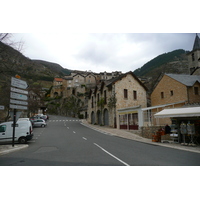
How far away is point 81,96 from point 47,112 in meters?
21.1

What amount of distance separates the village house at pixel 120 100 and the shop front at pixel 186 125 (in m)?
9.11

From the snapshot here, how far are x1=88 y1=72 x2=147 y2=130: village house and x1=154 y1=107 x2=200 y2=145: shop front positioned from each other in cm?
911

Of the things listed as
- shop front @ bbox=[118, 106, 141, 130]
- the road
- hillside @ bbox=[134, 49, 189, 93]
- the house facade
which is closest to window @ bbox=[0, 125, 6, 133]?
the road

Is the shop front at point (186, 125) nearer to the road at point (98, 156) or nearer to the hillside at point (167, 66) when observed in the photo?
the road at point (98, 156)

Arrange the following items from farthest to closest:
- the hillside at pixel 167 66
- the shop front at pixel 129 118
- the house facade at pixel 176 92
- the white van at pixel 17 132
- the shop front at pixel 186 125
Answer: the hillside at pixel 167 66 → the house facade at pixel 176 92 → the shop front at pixel 129 118 → the white van at pixel 17 132 → the shop front at pixel 186 125

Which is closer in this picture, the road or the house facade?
the road

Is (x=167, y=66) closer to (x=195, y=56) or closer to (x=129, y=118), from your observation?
(x=195, y=56)

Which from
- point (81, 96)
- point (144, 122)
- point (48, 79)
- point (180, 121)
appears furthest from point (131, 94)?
point (48, 79)

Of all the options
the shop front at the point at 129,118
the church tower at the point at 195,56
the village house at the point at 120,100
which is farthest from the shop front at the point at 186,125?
the church tower at the point at 195,56

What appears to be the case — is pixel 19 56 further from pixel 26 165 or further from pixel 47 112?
pixel 47 112

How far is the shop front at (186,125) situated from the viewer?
36.4 feet

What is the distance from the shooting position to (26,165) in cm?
611

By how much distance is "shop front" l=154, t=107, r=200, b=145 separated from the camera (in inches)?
436

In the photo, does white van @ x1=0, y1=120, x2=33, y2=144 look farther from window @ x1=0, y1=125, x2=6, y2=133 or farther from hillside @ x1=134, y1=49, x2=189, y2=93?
hillside @ x1=134, y1=49, x2=189, y2=93
